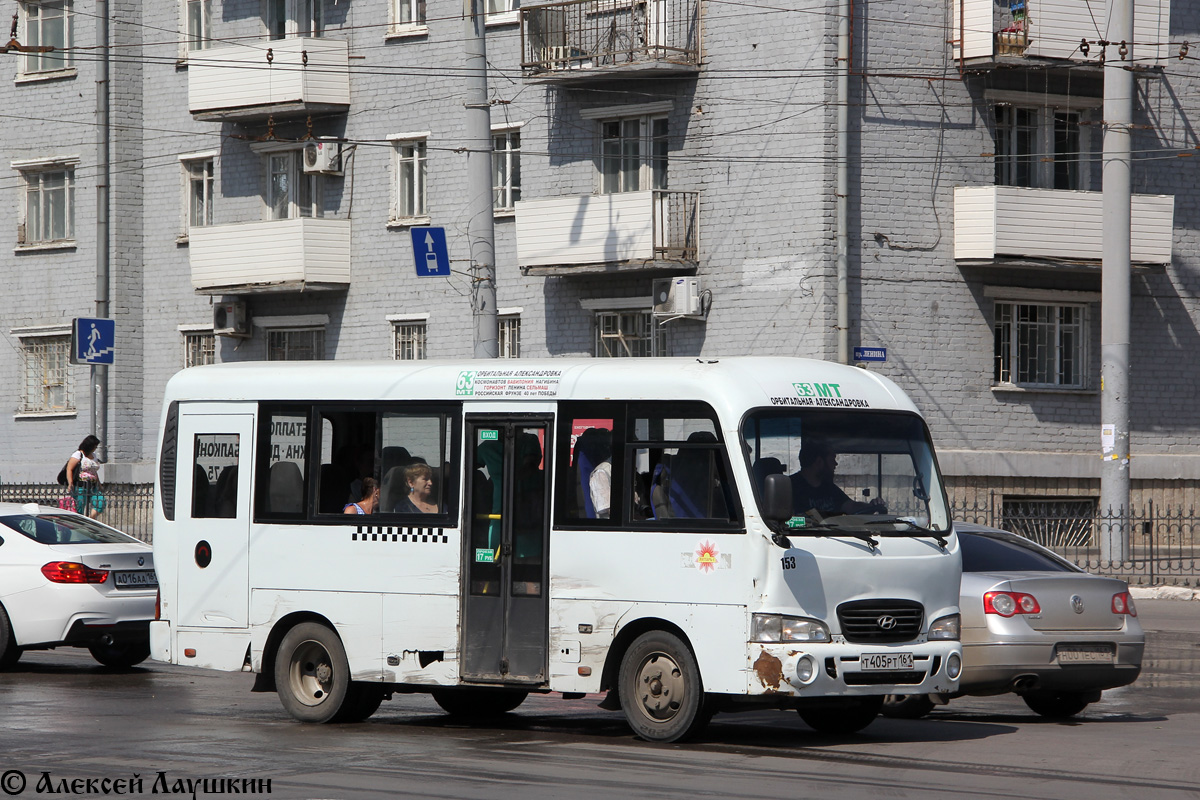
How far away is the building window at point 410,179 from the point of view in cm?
2992

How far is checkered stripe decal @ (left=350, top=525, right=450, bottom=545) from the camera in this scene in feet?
37.9

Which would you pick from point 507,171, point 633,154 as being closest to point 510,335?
point 507,171

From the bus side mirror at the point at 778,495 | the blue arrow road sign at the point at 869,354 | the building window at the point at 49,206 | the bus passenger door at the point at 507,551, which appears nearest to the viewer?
the bus side mirror at the point at 778,495

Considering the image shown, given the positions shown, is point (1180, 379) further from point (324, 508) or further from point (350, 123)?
point (324, 508)

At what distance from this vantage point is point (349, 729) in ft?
38.5

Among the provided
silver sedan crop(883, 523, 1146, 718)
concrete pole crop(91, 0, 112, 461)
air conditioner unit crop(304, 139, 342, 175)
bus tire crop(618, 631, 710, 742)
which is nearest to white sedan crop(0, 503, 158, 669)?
bus tire crop(618, 631, 710, 742)

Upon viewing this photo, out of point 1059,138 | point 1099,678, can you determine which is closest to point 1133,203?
point 1059,138

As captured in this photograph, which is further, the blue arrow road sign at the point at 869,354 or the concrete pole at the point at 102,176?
the concrete pole at the point at 102,176

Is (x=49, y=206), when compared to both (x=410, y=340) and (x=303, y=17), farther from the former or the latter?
(x=410, y=340)

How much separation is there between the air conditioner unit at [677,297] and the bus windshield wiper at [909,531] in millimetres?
15467

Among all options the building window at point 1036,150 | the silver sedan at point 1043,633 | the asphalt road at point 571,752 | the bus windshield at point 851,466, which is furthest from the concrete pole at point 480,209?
the building window at point 1036,150

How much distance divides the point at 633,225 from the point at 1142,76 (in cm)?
835

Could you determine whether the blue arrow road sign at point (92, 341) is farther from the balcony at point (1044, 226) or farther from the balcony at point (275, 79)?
the balcony at point (1044, 226)

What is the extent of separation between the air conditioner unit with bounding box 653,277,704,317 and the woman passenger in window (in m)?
14.9
